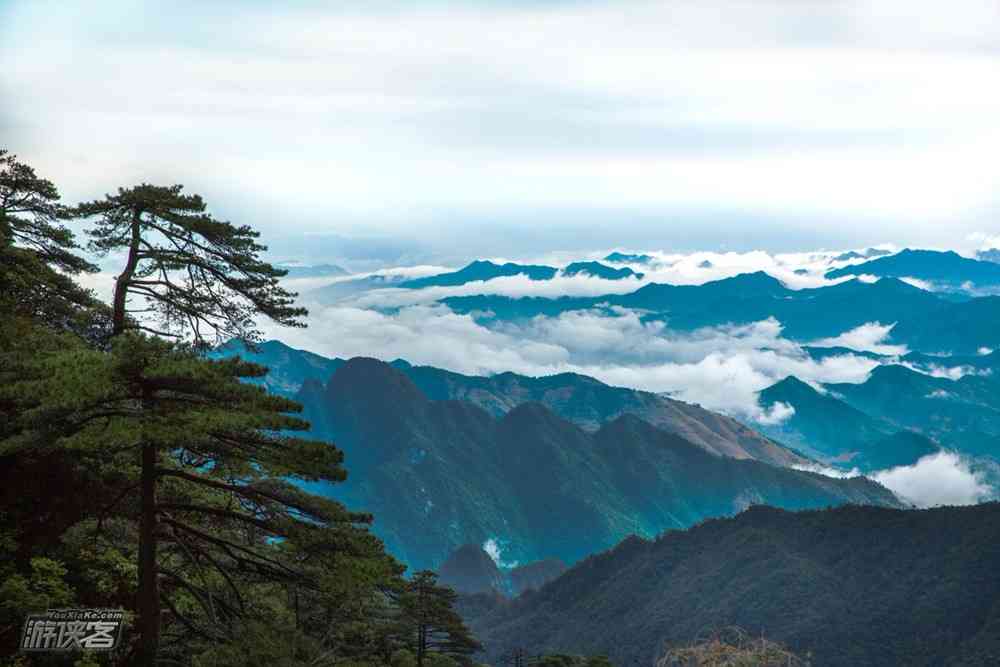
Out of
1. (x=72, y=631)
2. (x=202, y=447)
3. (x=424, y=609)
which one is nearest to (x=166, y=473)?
(x=202, y=447)

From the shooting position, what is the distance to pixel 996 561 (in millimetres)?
197500

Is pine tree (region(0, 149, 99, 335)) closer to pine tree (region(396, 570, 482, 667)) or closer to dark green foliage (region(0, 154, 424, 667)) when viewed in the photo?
dark green foliage (region(0, 154, 424, 667))

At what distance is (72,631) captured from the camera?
2447 centimetres

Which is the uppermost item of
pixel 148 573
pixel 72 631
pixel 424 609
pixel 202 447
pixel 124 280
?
pixel 124 280

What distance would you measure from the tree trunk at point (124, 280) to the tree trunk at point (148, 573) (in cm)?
389

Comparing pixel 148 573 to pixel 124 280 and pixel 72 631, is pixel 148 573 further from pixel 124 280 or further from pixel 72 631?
pixel 124 280

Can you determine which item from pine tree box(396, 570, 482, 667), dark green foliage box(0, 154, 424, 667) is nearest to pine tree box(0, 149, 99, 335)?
dark green foliage box(0, 154, 424, 667)

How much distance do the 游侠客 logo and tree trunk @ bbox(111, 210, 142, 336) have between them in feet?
25.4

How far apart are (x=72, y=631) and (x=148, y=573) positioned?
92.9 inches

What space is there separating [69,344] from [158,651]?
11774mm

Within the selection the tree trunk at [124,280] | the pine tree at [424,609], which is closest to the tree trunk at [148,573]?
the tree trunk at [124,280]

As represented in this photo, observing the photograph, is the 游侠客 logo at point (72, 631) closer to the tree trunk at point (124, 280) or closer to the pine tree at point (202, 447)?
the pine tree at point (202, 447)

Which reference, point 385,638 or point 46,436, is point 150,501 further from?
point 385,638

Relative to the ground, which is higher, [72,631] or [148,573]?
[148,573]
